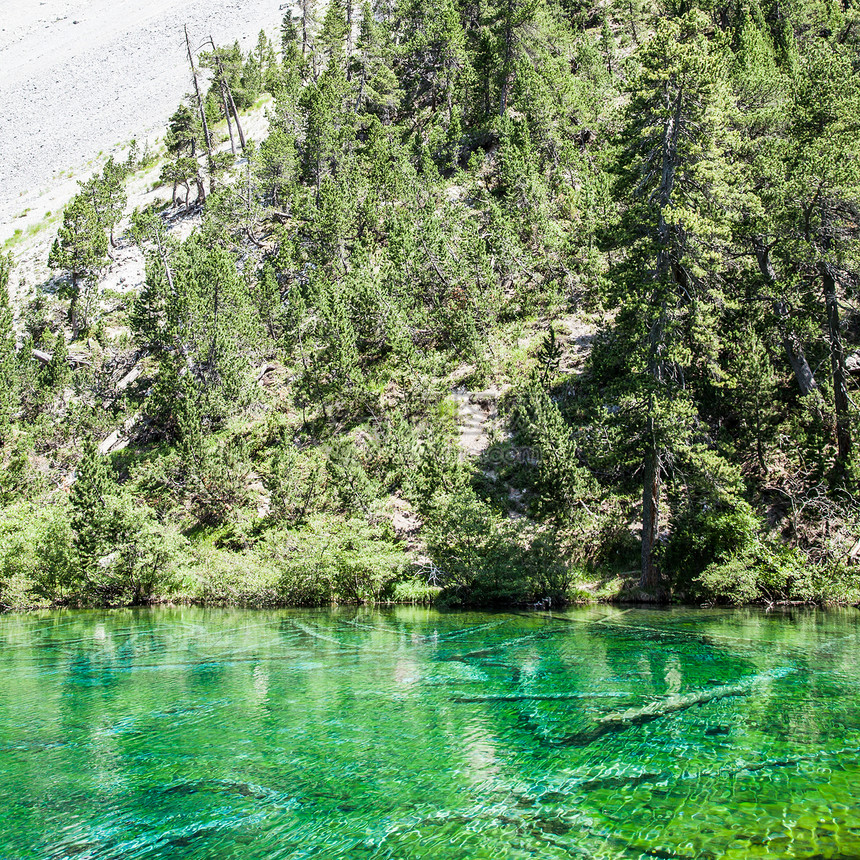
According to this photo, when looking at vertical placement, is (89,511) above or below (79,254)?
below

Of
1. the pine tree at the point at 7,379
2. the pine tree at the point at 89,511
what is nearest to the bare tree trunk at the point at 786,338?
the pine tree at the point at 89,511

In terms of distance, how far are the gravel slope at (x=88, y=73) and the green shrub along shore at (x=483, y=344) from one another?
136ft

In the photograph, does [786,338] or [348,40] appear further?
[348,40]

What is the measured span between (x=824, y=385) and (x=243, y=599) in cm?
2450

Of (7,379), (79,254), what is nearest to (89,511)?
(7,379)

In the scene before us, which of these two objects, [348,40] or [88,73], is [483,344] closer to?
[348,40]

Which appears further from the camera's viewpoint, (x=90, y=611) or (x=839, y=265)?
(x=90, y=611)

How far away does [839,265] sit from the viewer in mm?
20984

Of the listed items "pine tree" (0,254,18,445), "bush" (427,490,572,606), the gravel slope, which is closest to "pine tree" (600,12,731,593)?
"bush" (427,490,572,606)

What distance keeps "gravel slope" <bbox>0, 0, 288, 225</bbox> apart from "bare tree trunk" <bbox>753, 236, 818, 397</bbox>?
79.7m

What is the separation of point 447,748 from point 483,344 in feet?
87.8

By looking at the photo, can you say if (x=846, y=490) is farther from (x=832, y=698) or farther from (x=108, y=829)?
(x=108, y=829)

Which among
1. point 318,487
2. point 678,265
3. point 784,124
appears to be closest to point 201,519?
point 318,487

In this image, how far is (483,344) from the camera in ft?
111
